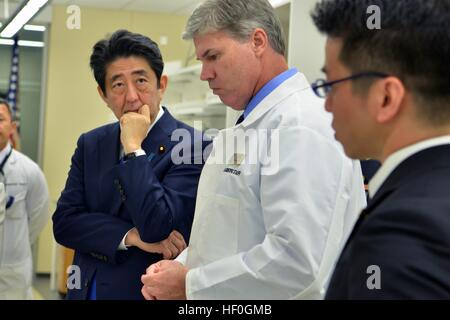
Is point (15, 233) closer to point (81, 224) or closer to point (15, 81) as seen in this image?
point (81, 224)

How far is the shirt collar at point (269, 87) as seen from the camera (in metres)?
1.58

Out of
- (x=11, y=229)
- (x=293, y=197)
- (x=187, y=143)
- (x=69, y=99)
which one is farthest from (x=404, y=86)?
(x=69, y=99)

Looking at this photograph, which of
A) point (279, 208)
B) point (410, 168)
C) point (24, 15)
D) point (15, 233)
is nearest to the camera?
point (410, 168)

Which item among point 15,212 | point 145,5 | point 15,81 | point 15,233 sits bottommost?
point 15,233

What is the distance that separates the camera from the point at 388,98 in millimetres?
906

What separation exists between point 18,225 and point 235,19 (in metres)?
2.75

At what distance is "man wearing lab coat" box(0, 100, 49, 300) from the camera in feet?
12.6

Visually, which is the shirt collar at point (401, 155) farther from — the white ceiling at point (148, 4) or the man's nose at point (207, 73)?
the white ceiling at point (148, 4)

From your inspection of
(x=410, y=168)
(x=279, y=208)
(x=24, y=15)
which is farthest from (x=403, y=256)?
(x=24, y=15)

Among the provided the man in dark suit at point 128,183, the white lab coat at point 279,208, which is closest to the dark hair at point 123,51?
the man in dark suit at point 128,183

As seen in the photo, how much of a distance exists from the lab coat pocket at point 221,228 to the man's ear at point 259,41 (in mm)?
393

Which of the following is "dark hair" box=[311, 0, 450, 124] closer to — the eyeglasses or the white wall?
the eyeglasses

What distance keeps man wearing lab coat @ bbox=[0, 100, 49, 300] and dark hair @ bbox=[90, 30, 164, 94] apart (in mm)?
1945
